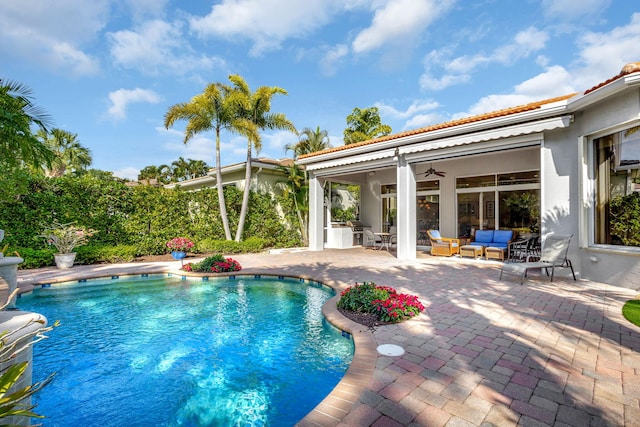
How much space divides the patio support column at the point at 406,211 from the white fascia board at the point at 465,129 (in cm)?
92

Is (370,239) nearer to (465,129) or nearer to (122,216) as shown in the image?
(465,129)

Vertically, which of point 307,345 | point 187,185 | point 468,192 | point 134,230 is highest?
point 187,185

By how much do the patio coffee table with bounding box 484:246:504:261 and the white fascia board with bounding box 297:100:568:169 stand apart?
4.90 metres

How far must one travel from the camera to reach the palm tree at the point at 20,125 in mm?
5914

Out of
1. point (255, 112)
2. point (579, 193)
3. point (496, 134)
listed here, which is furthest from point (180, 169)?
point (579, 193)

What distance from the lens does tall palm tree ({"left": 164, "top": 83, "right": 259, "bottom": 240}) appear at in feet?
52.6

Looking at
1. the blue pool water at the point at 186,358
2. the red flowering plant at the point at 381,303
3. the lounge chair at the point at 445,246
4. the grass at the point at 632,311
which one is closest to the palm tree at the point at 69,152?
the blue pool water at the point at 186,358

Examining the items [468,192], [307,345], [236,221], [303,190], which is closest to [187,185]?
[236,221]

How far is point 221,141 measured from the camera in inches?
668

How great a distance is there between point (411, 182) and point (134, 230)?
1365 centimetres

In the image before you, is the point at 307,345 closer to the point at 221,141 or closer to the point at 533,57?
the point at 221,141

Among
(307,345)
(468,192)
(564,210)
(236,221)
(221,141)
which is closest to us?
(307,345)

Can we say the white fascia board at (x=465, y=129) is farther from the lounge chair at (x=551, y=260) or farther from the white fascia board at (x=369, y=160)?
the lounge chair at (x=551, y=260)

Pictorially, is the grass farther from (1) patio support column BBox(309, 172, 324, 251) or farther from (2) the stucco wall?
(1) patio support column BBox(309, 172, 324, 251)
